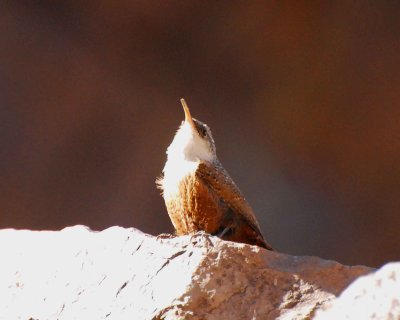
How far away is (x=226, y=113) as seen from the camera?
356 inches

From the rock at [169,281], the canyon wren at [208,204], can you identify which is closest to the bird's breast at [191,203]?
the canyon wren at [208,204]

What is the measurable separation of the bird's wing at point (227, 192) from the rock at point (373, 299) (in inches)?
97.9

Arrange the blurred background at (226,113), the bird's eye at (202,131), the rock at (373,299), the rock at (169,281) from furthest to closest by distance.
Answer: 1. the blurred background at (226,113)
2. the bird's eye at (202,131)
3. the rock at (169,281)
4. the rock at (373,299)

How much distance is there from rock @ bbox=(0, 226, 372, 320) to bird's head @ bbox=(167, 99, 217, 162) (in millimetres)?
1047

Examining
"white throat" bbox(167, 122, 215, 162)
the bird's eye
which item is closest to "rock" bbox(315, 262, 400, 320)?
"white throat" bbox(167, 122, 215, 162)

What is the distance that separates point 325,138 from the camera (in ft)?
29.3

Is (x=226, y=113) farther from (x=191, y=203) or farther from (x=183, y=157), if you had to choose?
(x=191, y=203)

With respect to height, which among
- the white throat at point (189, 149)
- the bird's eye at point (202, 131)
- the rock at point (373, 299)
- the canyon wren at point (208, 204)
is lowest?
the rock at point (373, 299)

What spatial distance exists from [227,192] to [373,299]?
2.65m

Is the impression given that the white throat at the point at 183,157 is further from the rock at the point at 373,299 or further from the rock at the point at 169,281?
the rock at the point at 373,299

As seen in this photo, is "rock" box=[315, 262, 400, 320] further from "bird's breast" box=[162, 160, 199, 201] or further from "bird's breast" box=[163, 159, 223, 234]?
"bird's breast" box=[162, 160, 199, 201]

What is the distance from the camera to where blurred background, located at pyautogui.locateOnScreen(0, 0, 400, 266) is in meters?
8.79

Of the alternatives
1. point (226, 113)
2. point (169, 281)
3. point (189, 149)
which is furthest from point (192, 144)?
point (226, 113)

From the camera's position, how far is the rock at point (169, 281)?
152 inches
